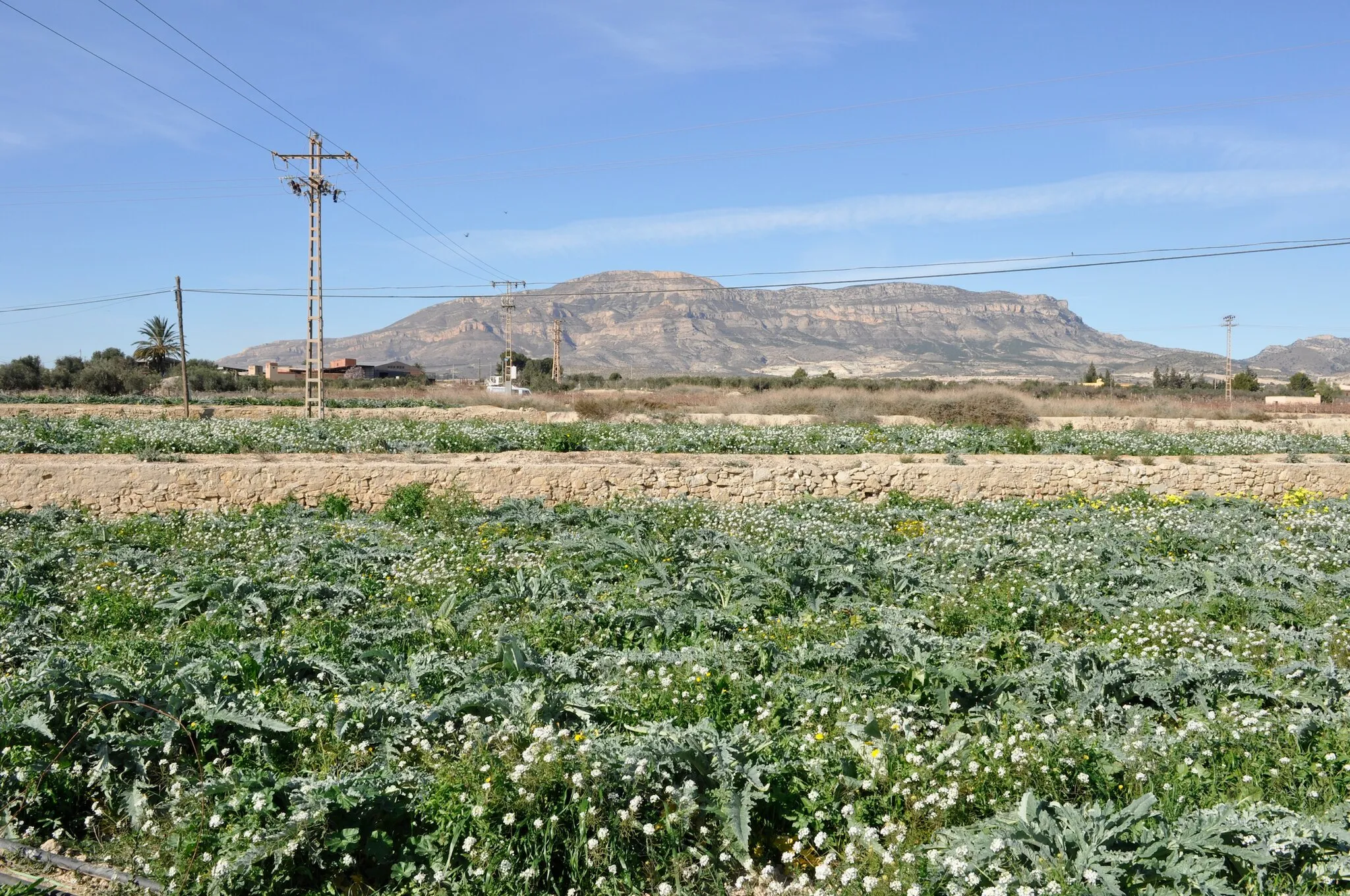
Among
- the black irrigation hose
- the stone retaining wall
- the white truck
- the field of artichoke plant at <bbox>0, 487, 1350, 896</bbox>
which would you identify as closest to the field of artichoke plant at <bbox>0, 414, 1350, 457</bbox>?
the stone retaining wall

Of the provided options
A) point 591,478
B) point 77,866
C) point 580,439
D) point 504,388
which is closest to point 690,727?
point 77,866

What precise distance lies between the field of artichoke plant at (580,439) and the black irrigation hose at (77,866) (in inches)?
497

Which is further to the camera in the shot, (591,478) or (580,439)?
(580,439)

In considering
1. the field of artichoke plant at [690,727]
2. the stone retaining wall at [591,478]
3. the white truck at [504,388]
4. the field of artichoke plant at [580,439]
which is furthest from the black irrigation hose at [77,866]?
the white truck at [504,388]

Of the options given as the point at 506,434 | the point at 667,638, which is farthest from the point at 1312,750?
the point at 506,434

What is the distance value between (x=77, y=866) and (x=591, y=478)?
34.7 ft

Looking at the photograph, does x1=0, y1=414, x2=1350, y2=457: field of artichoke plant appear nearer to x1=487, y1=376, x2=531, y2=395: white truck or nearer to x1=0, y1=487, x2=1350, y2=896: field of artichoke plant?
x1=0, y1=487, x2=1350, y2=896: field of artichoke plant

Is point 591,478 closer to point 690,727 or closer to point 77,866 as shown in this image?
point 690,727

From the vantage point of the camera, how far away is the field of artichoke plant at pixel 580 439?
18391 millimetres

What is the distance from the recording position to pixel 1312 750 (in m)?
4.62

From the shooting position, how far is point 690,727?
187 inches

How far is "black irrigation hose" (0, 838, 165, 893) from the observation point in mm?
3934

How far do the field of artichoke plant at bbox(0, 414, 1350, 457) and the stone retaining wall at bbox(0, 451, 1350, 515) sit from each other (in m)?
1.74

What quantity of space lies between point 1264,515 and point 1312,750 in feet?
31.3
